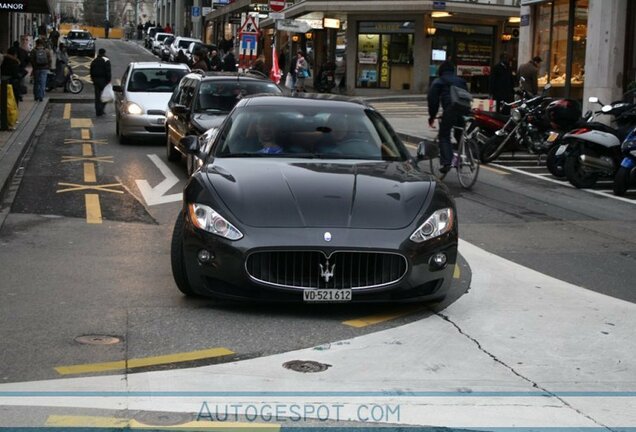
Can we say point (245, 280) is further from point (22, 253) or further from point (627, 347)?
point (22, 253)

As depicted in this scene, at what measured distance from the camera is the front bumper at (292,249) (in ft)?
22.4

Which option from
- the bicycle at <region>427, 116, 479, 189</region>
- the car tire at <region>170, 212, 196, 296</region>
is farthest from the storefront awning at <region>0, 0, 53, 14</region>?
the car tire at <region>170, 212, 196, 296</region>

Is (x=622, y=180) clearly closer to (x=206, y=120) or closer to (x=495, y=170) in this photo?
(x=495, y=170)

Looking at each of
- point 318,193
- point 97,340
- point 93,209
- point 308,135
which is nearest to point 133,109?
point 93,209

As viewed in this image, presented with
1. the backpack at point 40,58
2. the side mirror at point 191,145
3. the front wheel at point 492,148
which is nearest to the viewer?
the side mirror at point 191,145

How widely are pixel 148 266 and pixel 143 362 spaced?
9.93ft

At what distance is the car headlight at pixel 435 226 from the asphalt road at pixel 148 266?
0.62 m

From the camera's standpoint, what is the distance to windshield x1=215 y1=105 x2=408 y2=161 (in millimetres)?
8539

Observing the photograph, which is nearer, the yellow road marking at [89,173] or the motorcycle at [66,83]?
the yellow road marking at [89,173]

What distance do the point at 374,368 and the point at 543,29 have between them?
905 inches

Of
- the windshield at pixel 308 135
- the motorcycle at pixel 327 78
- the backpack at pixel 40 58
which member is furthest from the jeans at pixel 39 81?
the windshield at pixel 308 135

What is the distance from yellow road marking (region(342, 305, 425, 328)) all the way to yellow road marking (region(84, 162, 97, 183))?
8262 millimetres

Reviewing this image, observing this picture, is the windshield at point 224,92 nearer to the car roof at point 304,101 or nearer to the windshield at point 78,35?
the car roof at point 304,101

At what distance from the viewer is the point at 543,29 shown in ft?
89.6
